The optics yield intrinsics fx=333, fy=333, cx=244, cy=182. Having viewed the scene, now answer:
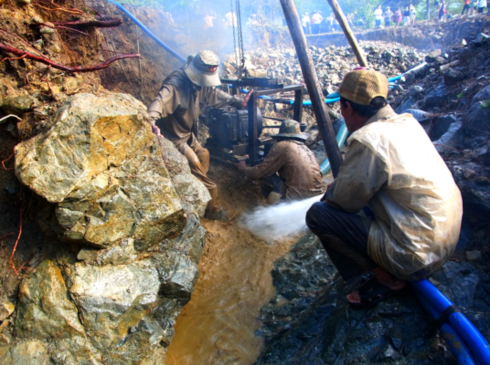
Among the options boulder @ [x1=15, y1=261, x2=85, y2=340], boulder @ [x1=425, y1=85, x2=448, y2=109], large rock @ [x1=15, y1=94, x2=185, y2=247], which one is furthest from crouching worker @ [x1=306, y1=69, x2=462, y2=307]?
boulder @ [x1=425, y1=85, x2=448, y2=109]

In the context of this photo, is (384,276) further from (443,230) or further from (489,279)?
(489,279)

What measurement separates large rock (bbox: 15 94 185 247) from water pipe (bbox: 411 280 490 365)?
6.78ft

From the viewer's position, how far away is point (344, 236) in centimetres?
259

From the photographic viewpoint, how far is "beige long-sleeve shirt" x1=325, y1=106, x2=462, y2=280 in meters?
2.21

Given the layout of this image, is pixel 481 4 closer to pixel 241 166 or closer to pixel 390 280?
pixel 241 166

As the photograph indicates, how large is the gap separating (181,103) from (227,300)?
120 inches

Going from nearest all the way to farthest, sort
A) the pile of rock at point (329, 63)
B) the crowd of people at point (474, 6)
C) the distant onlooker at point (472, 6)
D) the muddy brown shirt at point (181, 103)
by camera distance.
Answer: the muddy brown shirt at point (181, 103) < the pile of rock at point (329, 63) < the crowd of people at point (474, 6) < the distant onlooker at point (472, 6)

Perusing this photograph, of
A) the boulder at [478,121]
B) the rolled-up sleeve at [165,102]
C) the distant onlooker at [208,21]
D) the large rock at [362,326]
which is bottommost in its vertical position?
the large rock at [362,326]

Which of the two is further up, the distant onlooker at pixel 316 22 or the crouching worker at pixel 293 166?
the distant onlooker at pixel 316 22

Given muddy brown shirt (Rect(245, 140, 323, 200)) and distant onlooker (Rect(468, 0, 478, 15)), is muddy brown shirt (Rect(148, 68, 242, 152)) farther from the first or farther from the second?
distant onlooker (Rect(468, 0, 478, 15))

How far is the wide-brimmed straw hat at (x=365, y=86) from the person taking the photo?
7.97ft

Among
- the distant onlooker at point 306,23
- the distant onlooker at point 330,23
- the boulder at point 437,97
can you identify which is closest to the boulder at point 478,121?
the boulder at point 437,97

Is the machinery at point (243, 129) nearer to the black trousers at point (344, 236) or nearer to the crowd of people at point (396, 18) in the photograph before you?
the black trousers at point (344, 236)

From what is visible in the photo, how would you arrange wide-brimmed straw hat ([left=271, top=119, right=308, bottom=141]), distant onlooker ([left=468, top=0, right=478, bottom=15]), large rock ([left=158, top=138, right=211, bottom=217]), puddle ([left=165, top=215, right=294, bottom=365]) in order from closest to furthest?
puddle ([left=165, top=215, right=294, bottom=365])
large rock ([left=158, top=138, right=211, bottom=217])
wide-brimmed straw hat ([left=271, top=119, right=308, bottom=141])
distant onlooker ([left=468, top=0, right=478, bottom=15])
